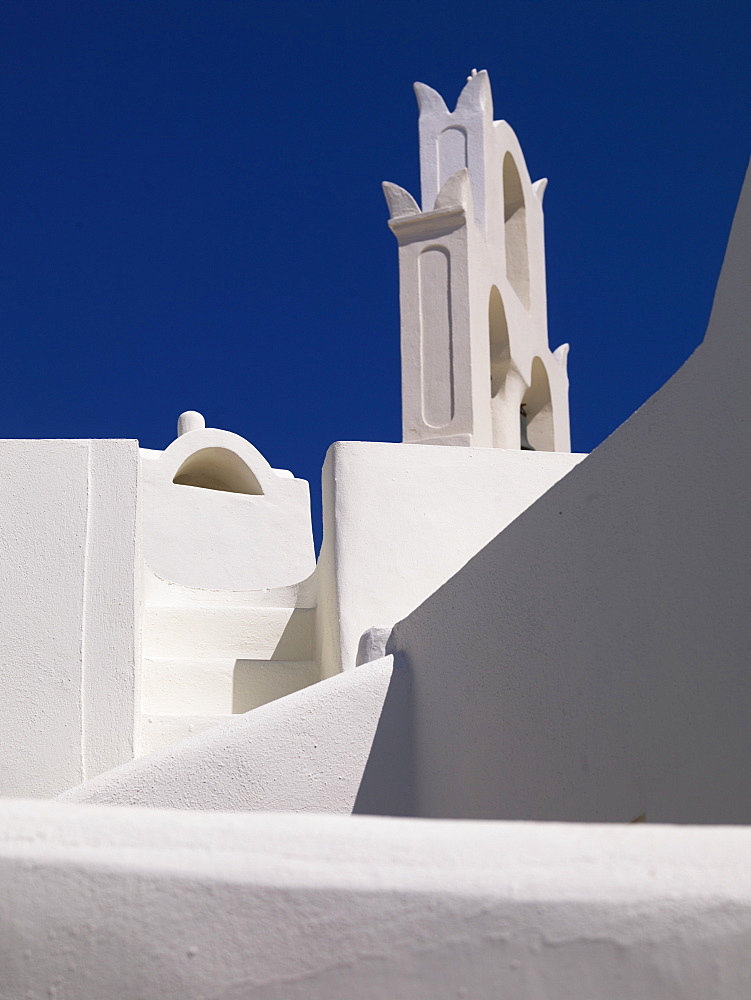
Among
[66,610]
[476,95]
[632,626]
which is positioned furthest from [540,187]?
[632,626]

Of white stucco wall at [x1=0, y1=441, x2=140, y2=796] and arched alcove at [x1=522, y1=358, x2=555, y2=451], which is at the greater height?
arched alcove at [x1=522, y1=358, x2=555, y2=451]

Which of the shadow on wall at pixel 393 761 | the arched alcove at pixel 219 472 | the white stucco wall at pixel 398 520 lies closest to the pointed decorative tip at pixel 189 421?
the arched alcove at pixel 219 472

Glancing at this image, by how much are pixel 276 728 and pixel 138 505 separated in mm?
1899

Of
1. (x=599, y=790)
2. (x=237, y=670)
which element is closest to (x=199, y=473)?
(x=237, y=670)

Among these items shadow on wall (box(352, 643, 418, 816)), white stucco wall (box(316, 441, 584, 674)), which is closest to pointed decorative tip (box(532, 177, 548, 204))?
white stucco wall (box(316, 441, 584, 674))

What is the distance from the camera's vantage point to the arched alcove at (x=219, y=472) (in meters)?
10.5

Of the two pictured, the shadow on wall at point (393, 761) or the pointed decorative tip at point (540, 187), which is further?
the pointed decorative tip at point (540, 187)

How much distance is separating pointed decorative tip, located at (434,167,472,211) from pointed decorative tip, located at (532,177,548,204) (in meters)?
2.56

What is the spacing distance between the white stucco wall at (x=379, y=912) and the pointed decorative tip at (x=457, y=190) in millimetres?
7339

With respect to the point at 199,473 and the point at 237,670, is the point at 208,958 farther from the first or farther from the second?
the point at 199,473

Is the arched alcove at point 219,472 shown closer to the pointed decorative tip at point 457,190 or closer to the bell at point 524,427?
the bell at point 524,427

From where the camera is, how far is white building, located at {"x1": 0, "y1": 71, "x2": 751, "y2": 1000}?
106cm

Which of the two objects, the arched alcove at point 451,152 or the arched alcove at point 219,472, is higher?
the arched alcove at point 451,152

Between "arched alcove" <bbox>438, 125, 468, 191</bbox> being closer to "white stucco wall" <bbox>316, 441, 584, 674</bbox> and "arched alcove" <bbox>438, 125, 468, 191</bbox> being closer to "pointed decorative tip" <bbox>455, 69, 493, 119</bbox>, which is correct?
"pointed decorative tip" <bbox>455, 69, 493, 119</bbox>
